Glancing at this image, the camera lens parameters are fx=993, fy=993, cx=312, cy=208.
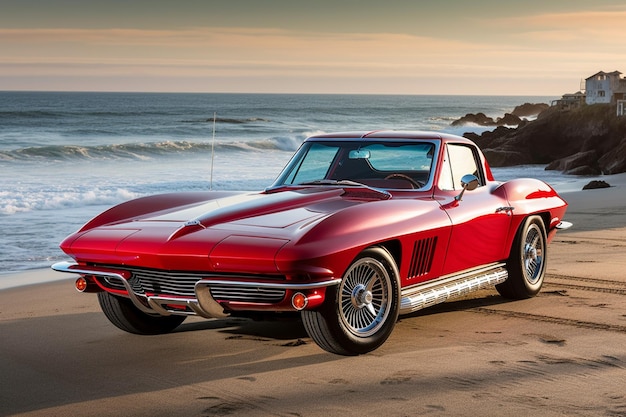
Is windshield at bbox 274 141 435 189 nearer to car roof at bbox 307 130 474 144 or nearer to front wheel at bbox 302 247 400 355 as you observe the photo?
car roof at bbox 307 130 474 144

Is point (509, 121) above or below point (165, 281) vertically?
below

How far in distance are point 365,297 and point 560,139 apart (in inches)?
1804

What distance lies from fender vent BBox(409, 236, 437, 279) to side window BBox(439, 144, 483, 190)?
33.1 inches

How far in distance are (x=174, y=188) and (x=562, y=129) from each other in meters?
29.7

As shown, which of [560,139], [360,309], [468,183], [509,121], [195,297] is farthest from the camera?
[509,121]

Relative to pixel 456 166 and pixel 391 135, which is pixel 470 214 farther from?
pixel 391 135

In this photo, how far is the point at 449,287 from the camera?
7457 millimetres

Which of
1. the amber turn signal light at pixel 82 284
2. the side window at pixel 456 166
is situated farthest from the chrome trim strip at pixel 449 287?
the amber turn signal light at pixel 82 284

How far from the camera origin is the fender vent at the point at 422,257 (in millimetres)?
6961

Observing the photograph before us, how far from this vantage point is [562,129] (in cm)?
5191

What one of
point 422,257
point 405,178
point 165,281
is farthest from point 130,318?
point 405,178

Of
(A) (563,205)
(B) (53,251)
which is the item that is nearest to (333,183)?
(A) (563,205)

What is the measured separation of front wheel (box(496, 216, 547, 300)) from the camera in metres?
8.48

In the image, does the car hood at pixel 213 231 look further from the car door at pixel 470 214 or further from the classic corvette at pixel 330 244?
the car door at pixel 470 214
